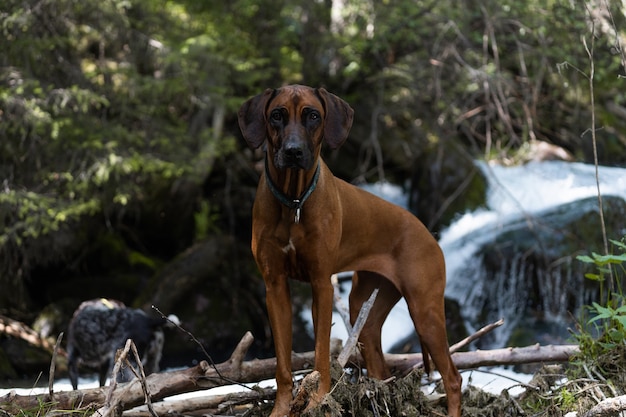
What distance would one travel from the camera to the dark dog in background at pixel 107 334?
6816mm

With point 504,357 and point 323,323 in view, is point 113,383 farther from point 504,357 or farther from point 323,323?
point 504,357

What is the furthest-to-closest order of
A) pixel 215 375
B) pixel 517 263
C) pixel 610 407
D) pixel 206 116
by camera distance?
pixel 206 116 < pixel 517 263 < pixel 215 375 < pixel 610 407

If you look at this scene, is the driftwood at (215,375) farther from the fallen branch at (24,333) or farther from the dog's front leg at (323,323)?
the fallen branch at (24,333)

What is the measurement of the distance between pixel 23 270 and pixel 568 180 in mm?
8518

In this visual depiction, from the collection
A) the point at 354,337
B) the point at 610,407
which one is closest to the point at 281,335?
the point at 354,337

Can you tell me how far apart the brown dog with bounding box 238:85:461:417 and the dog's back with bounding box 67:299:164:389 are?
272cm

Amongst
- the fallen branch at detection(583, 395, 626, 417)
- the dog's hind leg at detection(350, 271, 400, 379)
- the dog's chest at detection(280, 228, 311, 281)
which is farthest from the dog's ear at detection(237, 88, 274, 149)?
the fallen branch at detection(583, 395, 626, 417)

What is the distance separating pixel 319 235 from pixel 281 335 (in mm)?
624

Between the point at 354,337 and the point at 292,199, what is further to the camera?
the point at 354,337

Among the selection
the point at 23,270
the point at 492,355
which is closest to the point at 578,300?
the point at 492,355

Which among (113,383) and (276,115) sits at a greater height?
(276,115)

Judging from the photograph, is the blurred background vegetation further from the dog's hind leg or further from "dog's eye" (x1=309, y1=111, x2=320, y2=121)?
"dog's eye" (x1=309, y1=111, x2=320, y2=121)

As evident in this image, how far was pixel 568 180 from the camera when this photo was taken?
12.1 meters

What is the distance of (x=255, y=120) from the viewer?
4.07 metres
